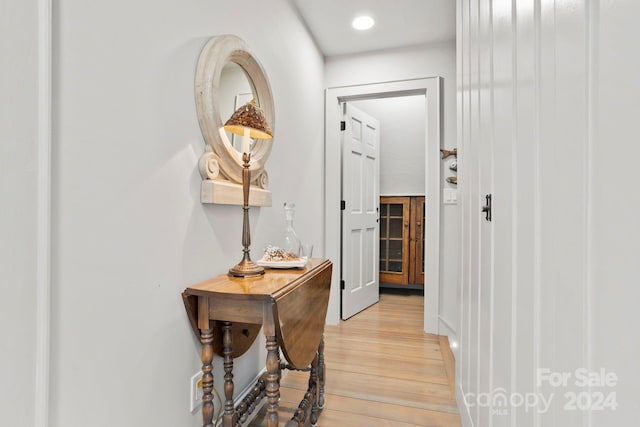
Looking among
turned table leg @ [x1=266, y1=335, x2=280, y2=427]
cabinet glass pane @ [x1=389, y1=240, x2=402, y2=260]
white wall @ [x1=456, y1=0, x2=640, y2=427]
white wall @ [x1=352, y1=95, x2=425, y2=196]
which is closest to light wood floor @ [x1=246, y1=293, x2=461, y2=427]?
turned table leg @ [x1=266, y1=335, x2=280, y2=427]

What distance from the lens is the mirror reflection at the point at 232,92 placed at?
153 centimetres

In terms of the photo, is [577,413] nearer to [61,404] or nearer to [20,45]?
[61,404]

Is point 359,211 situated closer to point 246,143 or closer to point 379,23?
point 379,23

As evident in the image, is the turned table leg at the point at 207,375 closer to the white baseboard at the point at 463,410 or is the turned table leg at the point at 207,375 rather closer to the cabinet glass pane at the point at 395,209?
the white baseboard at the point at 463,410

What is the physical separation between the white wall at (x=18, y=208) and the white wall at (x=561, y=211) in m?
1.05

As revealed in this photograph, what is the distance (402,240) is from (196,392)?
3334 mm

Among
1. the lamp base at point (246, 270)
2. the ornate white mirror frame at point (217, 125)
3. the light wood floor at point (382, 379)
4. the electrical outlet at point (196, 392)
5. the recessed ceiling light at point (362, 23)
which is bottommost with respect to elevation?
the light wood floor at point (382, 379)

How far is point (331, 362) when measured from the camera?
7.82ft

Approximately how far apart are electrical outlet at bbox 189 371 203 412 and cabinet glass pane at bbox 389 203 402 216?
3.41 metres

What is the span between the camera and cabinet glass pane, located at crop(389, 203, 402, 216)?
4312mm

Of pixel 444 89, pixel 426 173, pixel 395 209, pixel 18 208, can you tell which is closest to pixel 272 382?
pixel 18 208

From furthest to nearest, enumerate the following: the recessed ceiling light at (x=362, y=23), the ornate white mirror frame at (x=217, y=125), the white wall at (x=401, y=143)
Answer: the white wall at (x=401, y=143)
the recessed ceiling light at (x=362, y=23)
the ornate white mirror frame at (x=217, y=125)

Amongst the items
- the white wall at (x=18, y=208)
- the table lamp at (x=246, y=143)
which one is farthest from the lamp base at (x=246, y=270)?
the white wall at (x=18, y=208)

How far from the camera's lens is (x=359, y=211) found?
3.55 metres
